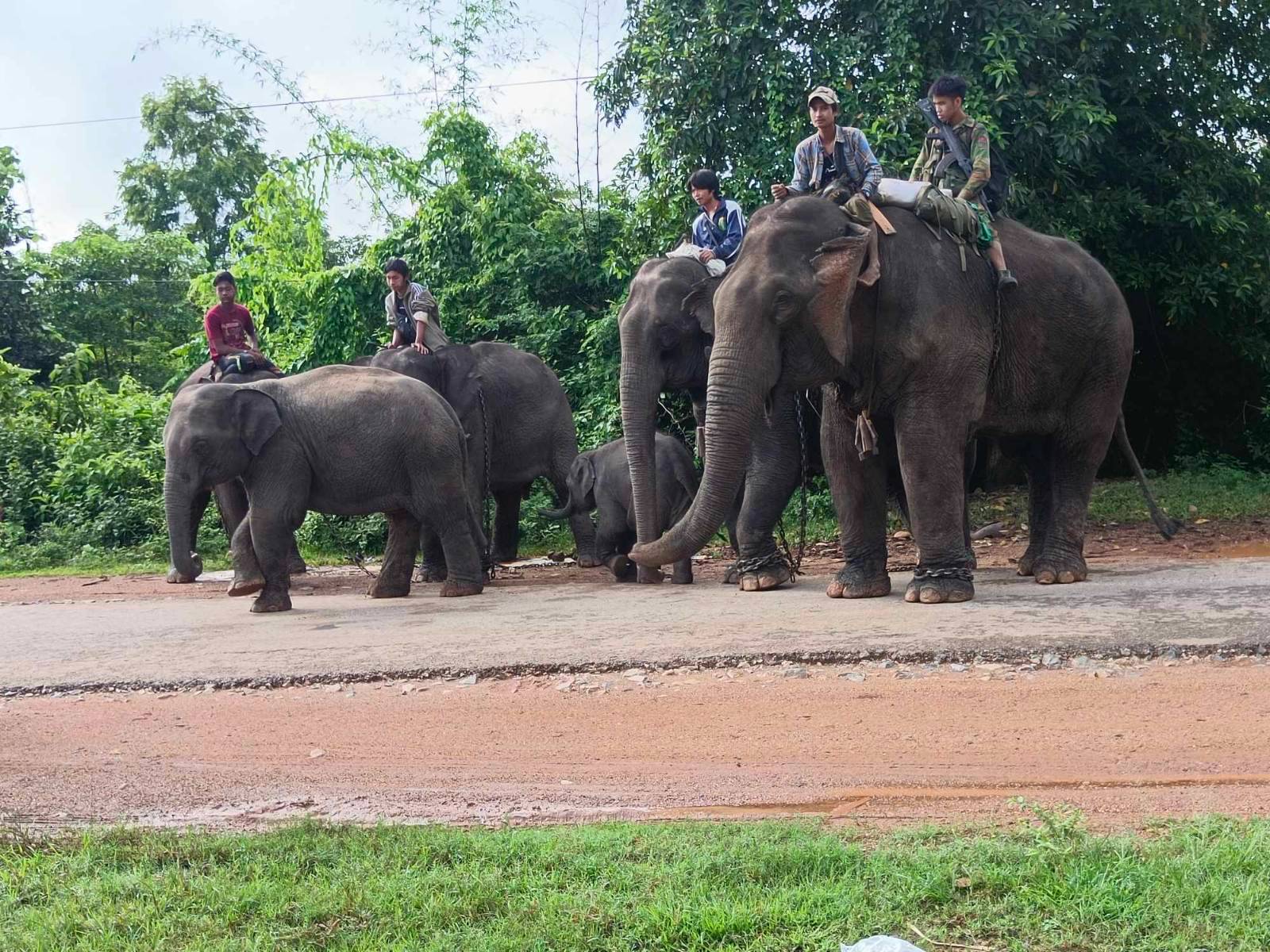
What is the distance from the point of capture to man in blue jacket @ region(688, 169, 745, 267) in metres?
10.7

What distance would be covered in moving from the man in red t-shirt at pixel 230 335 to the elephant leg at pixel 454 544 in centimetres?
343

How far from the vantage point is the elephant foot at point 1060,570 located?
9.30 m

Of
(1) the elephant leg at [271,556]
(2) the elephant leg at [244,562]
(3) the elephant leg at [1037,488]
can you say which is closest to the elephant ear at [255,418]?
(1) the elephant leg at [271,556]

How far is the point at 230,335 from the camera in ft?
44.7

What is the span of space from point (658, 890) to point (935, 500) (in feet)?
16.3

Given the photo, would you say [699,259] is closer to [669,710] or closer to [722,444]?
[722,444]

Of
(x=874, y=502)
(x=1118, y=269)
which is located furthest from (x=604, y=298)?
(x=874, y=502)

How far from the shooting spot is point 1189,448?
1666 centimetres

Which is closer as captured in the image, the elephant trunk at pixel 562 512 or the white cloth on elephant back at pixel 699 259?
the white cloth on elephant back at pixel 699 259

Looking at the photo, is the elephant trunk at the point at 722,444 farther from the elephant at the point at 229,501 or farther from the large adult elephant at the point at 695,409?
the elephant at the point at 229,501

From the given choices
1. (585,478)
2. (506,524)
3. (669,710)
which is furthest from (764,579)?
(506,524)

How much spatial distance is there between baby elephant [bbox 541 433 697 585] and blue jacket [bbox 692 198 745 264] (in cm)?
160

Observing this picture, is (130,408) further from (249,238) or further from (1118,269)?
(1118,269)

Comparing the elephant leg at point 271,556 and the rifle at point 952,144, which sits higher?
the rifle at point 952,144
